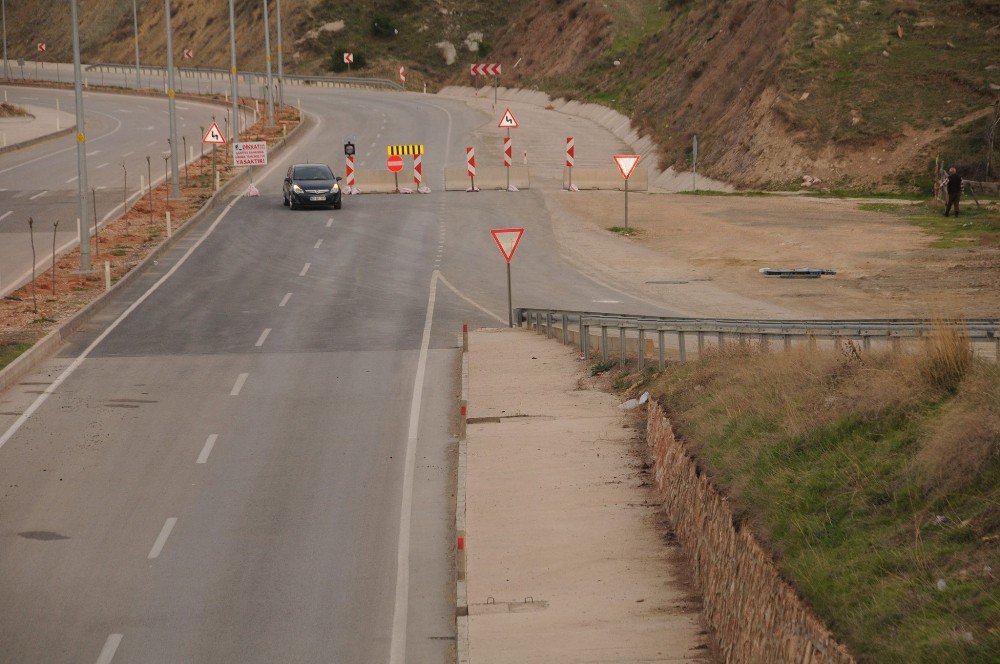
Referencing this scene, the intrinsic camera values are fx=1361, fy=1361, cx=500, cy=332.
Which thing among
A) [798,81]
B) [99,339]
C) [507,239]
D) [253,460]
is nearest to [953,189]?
[798,81]

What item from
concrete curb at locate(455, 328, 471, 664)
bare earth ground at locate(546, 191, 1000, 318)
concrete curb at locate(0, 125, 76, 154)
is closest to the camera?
concrete curb at locate(455, 328, 471, 664)

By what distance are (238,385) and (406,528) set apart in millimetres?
8064

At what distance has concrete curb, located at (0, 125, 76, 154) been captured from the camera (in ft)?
214

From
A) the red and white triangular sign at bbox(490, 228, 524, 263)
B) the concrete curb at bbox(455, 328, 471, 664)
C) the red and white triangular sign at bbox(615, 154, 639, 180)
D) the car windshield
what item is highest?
the red and white triangular sign at bbox(615, 154, 639, 180)

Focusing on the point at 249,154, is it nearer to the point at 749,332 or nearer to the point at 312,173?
the point at 312,173

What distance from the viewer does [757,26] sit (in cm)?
6053

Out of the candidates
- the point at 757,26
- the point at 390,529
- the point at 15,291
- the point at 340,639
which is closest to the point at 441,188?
the point at 757,26

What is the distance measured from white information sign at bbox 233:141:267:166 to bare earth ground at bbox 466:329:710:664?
29291 millimetres

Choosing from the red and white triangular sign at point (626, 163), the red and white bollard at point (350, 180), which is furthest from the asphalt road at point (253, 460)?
the red and white bollard at point (350, 180)

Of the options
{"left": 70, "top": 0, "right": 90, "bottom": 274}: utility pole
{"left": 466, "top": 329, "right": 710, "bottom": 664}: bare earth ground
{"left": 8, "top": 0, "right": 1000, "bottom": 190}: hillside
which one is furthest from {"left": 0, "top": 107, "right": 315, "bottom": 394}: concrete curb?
{"left": 8, "top": 0, "right": 1000, "bottom": 190}: hillside

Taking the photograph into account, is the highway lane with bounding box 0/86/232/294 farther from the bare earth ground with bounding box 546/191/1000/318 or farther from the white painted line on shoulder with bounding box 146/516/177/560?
the white painted line on shoulder with bounding box 146/516/177/560

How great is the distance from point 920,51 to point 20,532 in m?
45.5

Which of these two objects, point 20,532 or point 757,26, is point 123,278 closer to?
point 20,532

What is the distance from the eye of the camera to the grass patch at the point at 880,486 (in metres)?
9.38
